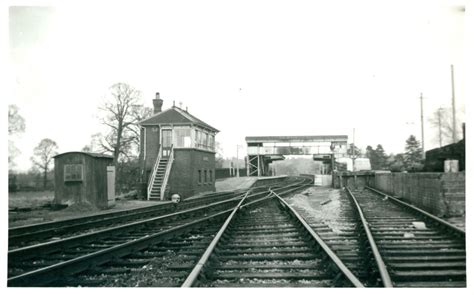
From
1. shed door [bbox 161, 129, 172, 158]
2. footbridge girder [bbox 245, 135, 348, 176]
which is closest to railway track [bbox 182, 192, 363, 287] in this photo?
shed door [bbox 161, 129, 172, 158]

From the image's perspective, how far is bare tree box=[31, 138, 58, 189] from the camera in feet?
29.0

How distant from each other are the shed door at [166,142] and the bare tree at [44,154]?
25.7ft

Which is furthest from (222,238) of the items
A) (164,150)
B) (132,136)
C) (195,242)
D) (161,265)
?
(132,136)

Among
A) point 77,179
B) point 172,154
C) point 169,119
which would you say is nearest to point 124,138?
point 169,119

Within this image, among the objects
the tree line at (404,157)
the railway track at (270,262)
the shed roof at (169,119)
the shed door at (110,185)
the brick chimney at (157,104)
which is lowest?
the railway track at (270,262)

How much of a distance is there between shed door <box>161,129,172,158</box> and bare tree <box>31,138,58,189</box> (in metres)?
7.84

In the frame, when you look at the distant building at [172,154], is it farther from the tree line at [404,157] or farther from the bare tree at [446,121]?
the bare tree at [446,121]

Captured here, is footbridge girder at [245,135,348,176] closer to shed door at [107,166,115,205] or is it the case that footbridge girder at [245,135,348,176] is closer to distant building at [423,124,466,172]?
shed door at [107,166,115,205]

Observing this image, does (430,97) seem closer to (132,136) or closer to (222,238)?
(222,238)

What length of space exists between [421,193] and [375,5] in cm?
597

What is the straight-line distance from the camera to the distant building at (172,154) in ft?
61.8

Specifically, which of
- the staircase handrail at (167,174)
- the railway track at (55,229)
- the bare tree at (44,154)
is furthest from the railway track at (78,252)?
the staircase handrail at (167,174)

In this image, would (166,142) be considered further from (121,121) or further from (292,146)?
(292,146)

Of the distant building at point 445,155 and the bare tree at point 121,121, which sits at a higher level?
the bare tree at point 121,121
